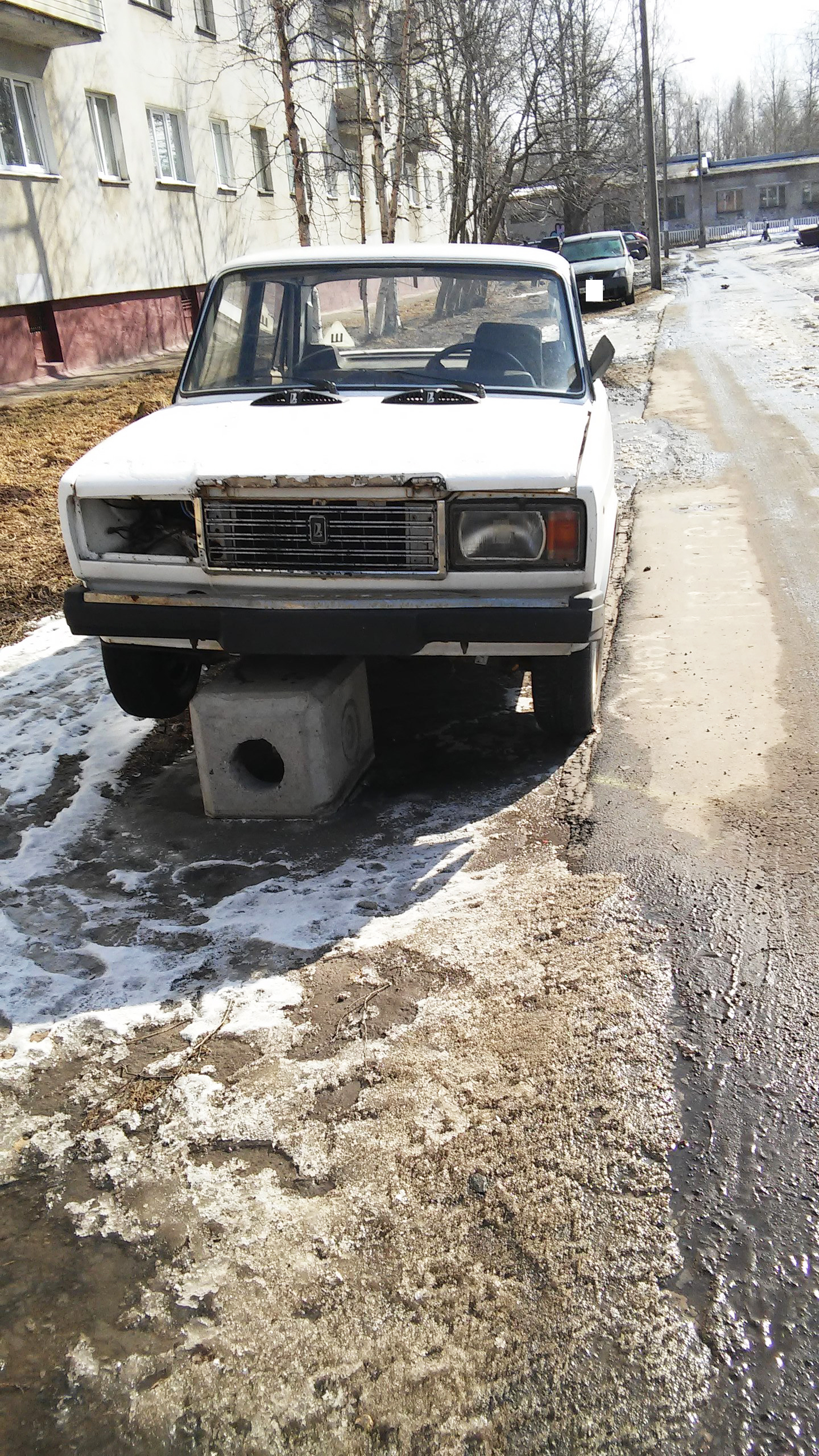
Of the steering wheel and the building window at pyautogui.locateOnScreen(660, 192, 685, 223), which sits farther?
the building window at pyautogui.locateOnScreen(660, 192, 685, 223)

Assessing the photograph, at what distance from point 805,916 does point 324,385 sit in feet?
9.02

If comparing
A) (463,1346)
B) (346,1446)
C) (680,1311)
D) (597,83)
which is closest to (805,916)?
(680,1311)

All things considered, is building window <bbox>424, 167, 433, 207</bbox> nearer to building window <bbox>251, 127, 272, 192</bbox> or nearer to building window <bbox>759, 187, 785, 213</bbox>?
building window <bbox>251, 127, 272, 192</bbox>

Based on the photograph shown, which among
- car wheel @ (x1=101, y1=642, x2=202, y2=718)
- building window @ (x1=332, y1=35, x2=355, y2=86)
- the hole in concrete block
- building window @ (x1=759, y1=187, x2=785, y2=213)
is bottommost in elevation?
the hole in concrete block

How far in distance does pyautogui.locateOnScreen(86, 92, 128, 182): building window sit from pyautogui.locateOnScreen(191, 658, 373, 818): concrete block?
1683 cm

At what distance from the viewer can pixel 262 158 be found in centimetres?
2497

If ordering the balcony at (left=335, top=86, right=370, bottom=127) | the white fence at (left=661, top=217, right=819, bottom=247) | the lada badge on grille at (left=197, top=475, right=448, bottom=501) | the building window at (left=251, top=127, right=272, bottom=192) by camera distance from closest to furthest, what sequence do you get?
the lada badge on grille at (left=197, top=475, right=448, bottom=501) → the building window at (left=251, top=127, right=272, bottom=192) → the balcony at (left=335, top=86, right=370, bottom=127) → the white fence at (left=661, top=217, right=819, bottom=247)

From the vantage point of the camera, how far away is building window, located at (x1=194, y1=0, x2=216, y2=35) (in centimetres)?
2127

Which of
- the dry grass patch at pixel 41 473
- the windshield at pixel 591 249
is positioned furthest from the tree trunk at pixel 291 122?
the windshield at pixel 591 249

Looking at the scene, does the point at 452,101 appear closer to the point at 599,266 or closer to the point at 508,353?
the point at 599,266

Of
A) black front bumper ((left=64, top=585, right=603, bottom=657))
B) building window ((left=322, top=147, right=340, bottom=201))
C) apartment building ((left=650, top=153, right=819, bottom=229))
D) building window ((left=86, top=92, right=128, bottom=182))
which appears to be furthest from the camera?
apartment building ((left=650, top=153, right=819, bottom=229))

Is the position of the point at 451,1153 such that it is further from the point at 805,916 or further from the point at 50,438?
the point at 50,438

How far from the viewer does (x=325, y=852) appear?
3.76m

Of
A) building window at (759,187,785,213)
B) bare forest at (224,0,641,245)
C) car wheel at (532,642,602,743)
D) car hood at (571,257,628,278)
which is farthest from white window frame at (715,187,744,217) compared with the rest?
car wheel at (532,642,602,743)
